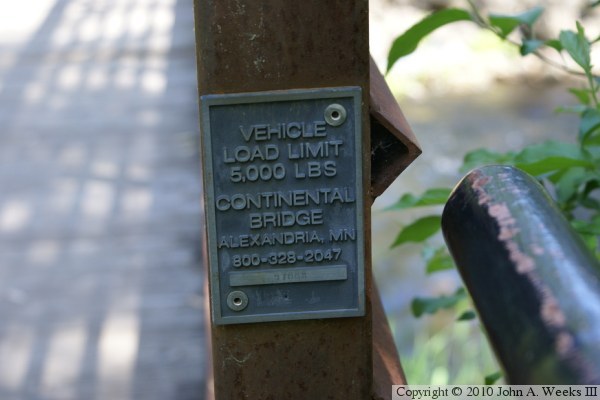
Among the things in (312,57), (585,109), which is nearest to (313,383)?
(312,57)

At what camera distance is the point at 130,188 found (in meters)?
3.90

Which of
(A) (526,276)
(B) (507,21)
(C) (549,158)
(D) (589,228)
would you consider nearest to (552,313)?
(A) (526,276)

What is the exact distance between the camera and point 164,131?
178 inches

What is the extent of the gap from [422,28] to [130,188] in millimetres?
2417

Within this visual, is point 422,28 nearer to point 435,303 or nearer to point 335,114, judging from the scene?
point 335,114

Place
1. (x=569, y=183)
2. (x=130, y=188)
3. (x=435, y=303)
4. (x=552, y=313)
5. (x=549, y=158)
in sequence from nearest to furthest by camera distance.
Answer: (x=552, y=313)
(x=549, y=158)
(x=569, y=183)
(x=435, y=303)
(x=130, y=188)

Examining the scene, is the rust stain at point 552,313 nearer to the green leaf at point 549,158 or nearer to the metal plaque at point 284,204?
the metal plaque at point 284,204

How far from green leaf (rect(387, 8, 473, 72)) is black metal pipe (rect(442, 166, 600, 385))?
0.57 meters

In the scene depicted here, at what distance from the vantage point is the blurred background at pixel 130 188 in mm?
2750

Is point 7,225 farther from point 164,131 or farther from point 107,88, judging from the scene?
point 107,88

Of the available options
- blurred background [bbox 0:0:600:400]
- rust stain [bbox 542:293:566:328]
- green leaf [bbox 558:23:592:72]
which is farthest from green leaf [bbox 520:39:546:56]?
blurred background [bbox 0:0:600:400]

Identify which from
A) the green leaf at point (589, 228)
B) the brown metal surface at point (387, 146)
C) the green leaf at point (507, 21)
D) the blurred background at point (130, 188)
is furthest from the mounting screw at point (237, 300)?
the blurred background at point (130, 188)

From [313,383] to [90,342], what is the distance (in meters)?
1.49

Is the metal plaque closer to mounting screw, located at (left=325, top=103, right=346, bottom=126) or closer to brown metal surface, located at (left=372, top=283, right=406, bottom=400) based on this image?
mounting screw, located at (left=325, top=103, right=346, bottom=126)
